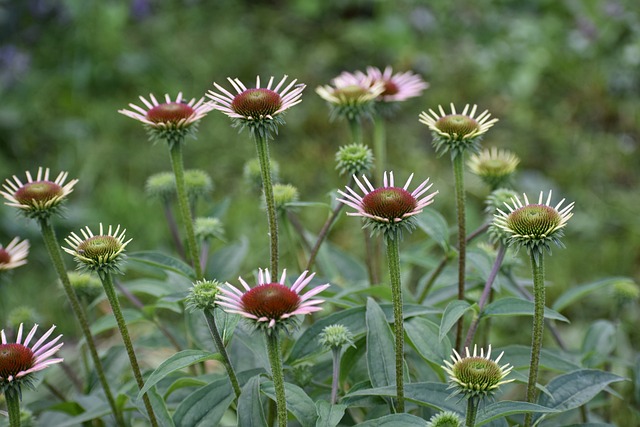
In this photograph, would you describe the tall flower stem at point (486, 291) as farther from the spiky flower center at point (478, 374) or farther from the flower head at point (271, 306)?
the flower head at point (271, 306)

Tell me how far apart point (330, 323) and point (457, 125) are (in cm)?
45

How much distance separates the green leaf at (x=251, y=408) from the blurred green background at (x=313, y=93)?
1.65 m

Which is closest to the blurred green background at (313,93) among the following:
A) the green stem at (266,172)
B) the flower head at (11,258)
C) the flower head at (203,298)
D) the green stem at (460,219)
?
the flower head at (11,258)

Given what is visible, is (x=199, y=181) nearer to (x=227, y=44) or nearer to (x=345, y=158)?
(x=345, y=158)

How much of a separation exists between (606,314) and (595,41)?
2007 millimetres

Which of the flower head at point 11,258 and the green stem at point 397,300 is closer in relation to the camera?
the green stem at point 397,300

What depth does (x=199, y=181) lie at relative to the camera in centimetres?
179

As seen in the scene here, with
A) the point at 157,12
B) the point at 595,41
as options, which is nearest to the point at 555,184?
the point at 595,41

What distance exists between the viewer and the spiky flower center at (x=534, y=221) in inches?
47.1

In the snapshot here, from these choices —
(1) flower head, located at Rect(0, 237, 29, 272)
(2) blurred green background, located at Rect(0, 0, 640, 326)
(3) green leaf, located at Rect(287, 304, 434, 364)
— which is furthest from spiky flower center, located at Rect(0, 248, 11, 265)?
(2) blurred green background, located at Rect(0, 0, 640, 326)

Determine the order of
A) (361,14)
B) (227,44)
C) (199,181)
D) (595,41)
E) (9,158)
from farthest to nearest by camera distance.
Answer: (361,14) < (227,44) < (595,41) < (9,158) < (199,181)

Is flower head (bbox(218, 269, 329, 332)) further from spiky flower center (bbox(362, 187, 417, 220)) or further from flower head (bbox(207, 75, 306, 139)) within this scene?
flower head (bbox(207, 75, 306, 139))

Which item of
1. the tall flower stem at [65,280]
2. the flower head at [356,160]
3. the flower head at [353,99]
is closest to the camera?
the tall flower stem at [65,280]

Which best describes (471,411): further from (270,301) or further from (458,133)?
(458,133)
